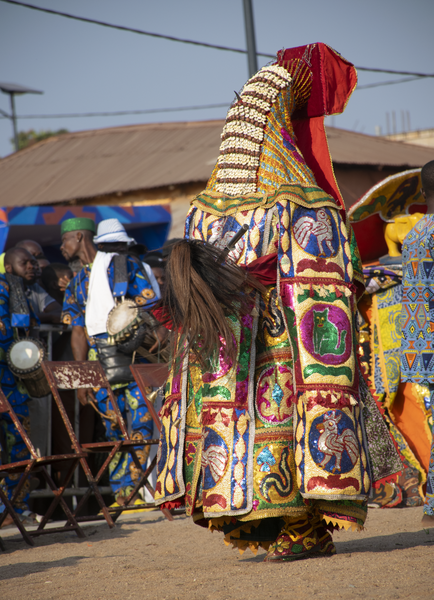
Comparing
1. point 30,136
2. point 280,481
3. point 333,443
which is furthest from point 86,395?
point 30,136

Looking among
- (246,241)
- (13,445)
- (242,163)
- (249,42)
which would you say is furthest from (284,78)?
(249,42)

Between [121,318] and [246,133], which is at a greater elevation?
[246,133]

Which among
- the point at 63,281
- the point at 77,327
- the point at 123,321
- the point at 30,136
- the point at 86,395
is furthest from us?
the point at 30,136

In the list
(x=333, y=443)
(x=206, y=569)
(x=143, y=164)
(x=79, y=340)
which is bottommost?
(x=206, y=569)

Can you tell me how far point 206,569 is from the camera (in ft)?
11.5

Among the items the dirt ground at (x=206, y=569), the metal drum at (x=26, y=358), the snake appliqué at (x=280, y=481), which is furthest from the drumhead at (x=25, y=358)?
the snake appliqué at (x=280, y=481)

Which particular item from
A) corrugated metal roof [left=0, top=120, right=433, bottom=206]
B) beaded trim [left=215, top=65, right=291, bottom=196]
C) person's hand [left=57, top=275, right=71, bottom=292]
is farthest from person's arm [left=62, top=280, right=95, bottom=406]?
corrugated metal roof [left=0, top=120, right=433, bottom=206]

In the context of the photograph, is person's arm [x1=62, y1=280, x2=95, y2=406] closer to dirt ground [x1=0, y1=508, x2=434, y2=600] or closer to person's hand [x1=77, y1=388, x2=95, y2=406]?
person's hand [x1=77, y1=388, x2=95, y2=406]

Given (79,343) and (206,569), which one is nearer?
(206,569)

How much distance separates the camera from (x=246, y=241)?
3.48m

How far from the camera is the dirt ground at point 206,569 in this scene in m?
2.89

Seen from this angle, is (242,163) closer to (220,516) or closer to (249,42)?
(220,516)

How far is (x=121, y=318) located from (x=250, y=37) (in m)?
5.90

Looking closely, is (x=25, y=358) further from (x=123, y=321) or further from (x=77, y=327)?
(x=123, y=321)
